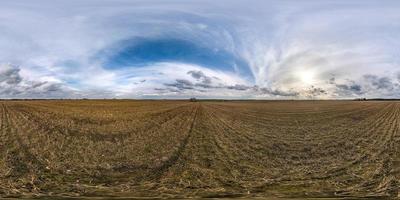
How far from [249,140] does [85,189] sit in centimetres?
1478

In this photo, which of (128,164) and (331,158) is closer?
(128,164)

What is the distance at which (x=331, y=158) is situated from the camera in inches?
846

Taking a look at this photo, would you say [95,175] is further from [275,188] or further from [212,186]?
[275,188]

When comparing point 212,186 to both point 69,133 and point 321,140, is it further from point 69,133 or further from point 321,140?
point 69,133

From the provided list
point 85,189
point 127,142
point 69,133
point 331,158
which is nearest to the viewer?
point 85,189

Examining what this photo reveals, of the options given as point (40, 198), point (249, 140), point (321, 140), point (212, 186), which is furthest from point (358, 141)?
point (40, 198)

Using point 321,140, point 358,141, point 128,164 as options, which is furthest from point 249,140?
point 128,164

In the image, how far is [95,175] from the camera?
17281 mm

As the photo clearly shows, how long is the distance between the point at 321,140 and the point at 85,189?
1816cm

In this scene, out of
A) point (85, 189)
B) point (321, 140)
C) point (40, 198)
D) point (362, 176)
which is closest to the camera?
point (40, 198)

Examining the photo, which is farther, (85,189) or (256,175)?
(256,175)

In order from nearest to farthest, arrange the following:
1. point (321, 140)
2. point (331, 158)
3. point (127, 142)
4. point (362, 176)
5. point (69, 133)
A: point (362, 176) < point (331, 158) < point (127, 142) < point (321, 140) < point (69, 133)

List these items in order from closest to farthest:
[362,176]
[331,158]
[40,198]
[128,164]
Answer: [40,198]
[362,176]
[128,164]
[331,158]

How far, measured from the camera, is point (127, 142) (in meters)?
26.5
